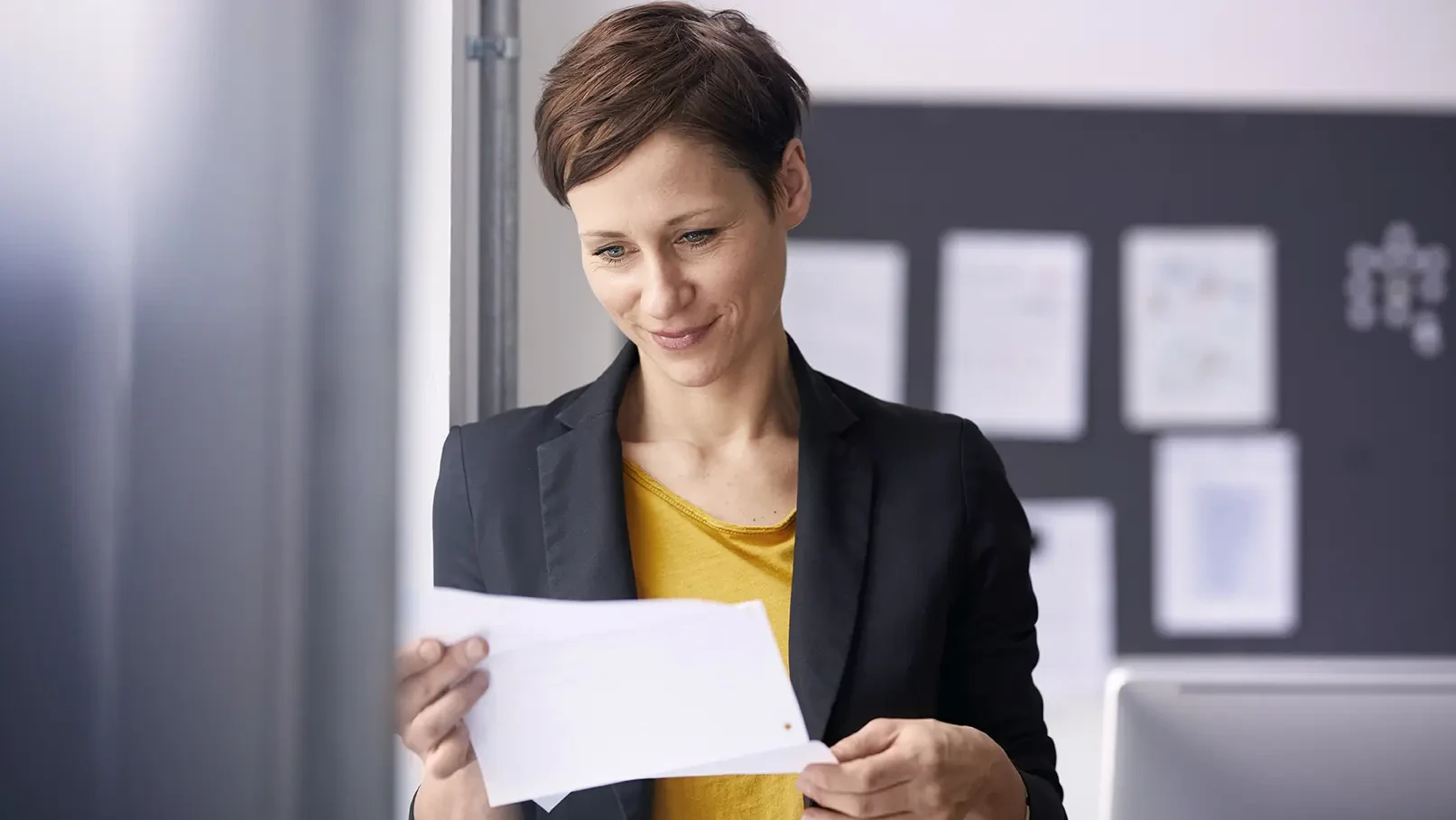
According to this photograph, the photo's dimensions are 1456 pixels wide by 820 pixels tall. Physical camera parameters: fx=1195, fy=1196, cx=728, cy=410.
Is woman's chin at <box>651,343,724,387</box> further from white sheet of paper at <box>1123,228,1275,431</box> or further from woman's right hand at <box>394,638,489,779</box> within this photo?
white sheet of paper at <box>1123,228,1275,431</box>

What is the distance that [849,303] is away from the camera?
7.51 ft

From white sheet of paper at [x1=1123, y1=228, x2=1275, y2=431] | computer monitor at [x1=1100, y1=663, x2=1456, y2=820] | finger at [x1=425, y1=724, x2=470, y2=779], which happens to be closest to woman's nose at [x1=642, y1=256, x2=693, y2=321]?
finger at [x1=425, y1=724, x2=470, y2=779]

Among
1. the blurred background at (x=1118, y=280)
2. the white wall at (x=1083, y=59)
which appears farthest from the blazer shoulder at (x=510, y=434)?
the white wall at (x=1083, y=59)

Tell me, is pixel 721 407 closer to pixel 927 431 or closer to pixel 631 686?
pixel 927 431

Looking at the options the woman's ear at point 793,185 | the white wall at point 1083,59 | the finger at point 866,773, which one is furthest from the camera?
the white wall at point 1083,59

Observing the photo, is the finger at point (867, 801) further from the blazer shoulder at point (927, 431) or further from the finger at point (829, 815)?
the blazer shoulder at point (927, 431)

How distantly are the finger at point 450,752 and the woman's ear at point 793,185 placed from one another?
1.81 feet

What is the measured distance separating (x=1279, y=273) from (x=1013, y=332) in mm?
531

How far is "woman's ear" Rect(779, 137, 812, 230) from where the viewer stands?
1142 mm

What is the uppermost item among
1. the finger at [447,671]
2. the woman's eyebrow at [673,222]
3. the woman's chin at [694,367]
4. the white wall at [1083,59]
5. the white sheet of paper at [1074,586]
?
the white wall at [1083,59]

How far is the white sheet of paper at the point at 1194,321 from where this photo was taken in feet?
7.61

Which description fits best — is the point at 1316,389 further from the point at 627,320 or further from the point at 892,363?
the point at 627,320

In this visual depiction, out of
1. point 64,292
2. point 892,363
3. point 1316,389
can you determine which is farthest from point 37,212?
point 1316,389

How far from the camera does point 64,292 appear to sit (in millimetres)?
282
